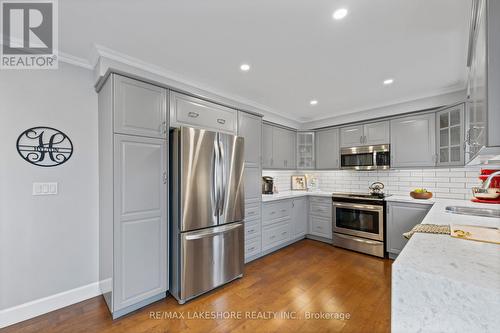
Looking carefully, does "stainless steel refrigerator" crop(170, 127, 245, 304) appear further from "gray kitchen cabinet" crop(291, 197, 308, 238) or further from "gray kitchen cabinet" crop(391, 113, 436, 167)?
"gray kitchen cabinet" crop(391, 113, 436, 167)

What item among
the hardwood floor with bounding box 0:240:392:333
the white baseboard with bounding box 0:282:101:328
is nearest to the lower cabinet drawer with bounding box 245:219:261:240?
the hardwood floor with bounding box 0:240:392:333

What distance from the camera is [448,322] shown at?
0.68m

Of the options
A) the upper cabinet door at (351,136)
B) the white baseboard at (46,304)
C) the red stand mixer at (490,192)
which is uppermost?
the upper cabinet door at (351,136)

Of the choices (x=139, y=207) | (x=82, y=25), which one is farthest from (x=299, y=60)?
(x=139, y=207)

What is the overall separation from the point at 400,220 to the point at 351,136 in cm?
164

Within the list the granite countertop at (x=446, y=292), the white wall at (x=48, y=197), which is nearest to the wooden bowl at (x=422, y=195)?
the granite countertop at (x=446, y=292)

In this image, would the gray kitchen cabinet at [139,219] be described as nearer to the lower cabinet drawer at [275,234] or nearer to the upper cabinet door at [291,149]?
the lower cabinet drawer at [275,234]

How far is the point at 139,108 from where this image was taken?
6.95ft

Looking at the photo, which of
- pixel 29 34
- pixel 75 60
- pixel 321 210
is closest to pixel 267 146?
pixel 321 210

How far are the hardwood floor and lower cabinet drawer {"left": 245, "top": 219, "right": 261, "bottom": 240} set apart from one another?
1.43 ft

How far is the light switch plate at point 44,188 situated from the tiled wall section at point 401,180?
3.07m

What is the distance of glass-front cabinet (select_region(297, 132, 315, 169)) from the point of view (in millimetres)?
4660

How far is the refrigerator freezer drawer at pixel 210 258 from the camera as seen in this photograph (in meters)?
2.22

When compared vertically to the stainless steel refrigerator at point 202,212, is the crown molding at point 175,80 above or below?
above
